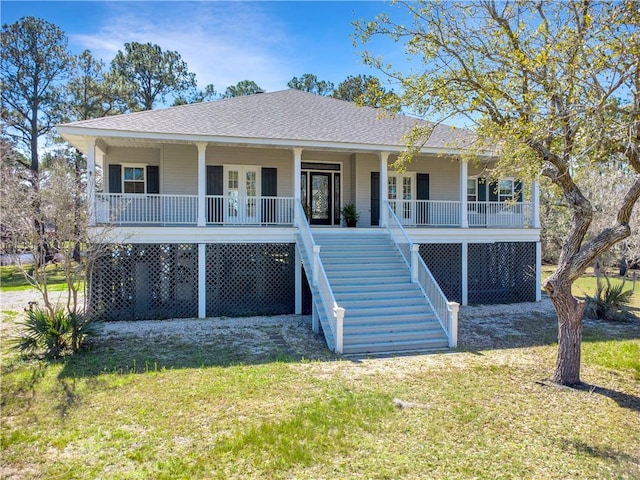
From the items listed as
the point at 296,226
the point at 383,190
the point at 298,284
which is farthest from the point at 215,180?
the point at 383,190

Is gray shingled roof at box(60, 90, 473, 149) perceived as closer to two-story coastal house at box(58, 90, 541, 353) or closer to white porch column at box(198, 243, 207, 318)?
two-story coastal house at box(58, 90, 541, 353)

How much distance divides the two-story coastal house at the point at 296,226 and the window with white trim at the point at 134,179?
0.11 feet

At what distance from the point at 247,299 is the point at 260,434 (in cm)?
743

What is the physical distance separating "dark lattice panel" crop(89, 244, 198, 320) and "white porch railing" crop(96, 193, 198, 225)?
858mm

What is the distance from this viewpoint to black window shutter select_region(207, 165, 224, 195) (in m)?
13.6

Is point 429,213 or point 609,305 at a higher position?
point 429,213

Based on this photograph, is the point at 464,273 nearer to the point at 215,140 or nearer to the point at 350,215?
the point at 350,215

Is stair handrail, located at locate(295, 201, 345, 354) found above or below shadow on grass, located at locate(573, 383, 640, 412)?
above

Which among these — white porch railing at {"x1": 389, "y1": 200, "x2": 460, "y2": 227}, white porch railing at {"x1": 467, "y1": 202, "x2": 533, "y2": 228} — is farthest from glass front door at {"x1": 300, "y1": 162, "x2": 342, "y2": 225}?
white porch railing at {"x1": 467, "y1": 202, "x2": 533, "y2": 228}

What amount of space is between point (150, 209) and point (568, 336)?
10.9 meters

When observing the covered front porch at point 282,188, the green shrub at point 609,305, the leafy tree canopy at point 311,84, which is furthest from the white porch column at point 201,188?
the leafy tree canopy at point 311,84

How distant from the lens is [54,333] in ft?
25.2

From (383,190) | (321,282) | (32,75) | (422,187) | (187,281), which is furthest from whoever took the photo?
(32,75)

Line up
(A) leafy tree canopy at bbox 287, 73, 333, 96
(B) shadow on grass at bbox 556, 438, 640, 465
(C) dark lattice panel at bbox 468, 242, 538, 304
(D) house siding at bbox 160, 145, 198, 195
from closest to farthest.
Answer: (B) shadow on grass at bbox 556, 438, 640, 465 → (D) house siding at bbox 160, 145, 198, 195 → (C) dark lattice panel at bbox 468, 242, 538, 304 → (A) leafy tree canopy at bbox 287, 73, 333, 96
